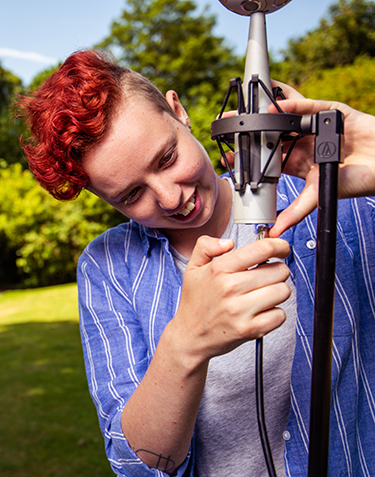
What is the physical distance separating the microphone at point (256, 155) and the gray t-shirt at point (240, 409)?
2.03 feet

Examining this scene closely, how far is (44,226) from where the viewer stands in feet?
41.8

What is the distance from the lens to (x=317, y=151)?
2.62 ft

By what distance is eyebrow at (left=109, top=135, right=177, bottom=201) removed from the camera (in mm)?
1192

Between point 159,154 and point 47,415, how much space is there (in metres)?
4.66

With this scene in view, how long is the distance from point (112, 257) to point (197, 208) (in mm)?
408

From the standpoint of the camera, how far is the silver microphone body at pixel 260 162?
88 cm

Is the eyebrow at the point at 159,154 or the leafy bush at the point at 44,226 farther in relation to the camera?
the leafy bush at the point at 44,226

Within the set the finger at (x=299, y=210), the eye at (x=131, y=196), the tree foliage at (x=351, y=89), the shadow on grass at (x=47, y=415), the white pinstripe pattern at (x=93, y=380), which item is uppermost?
the tree foliage at (x=351, y=89)

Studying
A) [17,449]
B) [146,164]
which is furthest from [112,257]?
[17,449]

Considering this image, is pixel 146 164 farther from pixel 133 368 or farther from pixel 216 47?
pixel 216 47

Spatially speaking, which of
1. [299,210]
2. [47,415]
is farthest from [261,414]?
[47,415]

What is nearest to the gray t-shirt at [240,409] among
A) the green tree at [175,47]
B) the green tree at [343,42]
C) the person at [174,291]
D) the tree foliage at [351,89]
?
the person at [174,291]

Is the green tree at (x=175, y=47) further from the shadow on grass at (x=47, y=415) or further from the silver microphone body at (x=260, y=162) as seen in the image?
the silver microphone body at (x=260, y=162)

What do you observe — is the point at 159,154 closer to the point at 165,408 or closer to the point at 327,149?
the point at 327,149
